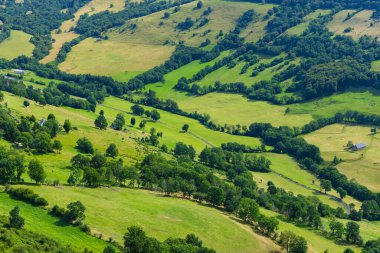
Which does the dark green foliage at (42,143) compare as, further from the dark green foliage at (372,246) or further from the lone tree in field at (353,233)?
the dark green foliage at (372,246)

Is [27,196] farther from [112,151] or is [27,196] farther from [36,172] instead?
[112,151]

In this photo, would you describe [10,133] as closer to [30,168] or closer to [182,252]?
[30,168]

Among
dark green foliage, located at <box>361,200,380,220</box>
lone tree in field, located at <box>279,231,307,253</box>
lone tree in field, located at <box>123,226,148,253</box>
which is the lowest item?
dark green foliage, located at <box>361,200,380,220</box>

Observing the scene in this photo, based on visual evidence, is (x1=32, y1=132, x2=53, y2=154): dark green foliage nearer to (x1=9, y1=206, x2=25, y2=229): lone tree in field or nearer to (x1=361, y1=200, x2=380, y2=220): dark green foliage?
(x1=9, y1=206, x2=25, y2=229): lone tree in field

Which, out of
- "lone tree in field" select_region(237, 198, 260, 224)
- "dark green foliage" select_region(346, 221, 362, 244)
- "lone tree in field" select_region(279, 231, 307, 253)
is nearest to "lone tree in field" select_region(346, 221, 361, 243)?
"dark green foliage" select_region(346, 221, 362, 244)

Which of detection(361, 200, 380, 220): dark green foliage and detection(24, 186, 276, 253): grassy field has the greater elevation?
detection(24, 186, 276, 253): grassy field

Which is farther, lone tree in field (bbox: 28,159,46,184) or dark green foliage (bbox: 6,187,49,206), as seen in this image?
lone tree in field (bbox: 28,159,46,184)

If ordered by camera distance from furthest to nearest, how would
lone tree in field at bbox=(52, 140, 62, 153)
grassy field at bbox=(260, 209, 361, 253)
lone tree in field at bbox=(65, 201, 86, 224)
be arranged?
lone tree in field at bbox=(52, 140, 62, 153), grassy field at bbox=(260, 209, 361, 253), lone tree in field at bbox=(65, 201, 86, 224)

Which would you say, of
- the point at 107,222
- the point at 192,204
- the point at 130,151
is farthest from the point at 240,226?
the point at 130,151

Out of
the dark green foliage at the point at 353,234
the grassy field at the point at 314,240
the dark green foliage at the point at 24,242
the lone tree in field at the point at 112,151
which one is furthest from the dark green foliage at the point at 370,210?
the dark green foliage at the point at 24,242

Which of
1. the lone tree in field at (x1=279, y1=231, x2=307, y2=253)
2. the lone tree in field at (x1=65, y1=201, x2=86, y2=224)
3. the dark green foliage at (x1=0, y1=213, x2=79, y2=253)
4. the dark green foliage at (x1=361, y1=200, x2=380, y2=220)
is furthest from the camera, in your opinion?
the dark green foliage at (x1=361, y1=200, x2=380, y2=220)
